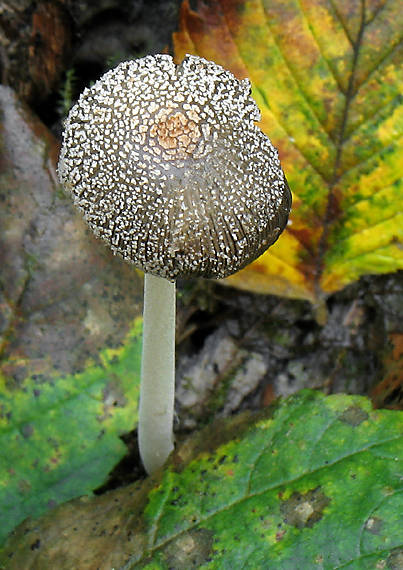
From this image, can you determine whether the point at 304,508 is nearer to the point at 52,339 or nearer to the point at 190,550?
the point at 190,550

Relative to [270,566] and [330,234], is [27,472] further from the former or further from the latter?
[330,234]

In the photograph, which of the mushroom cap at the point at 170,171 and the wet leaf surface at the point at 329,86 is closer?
the mushroom cap at the point at 170,171

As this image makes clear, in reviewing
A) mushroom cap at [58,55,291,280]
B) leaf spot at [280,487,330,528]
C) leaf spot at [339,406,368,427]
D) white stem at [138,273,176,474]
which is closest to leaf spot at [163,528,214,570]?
leaf spot at [280,487,330,528]

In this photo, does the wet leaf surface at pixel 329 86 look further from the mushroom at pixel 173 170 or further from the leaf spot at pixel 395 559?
the leaf spot at pixel 395 559

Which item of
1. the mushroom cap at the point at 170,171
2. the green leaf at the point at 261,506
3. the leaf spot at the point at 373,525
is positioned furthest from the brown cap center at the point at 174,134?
the leaf spot at the point at 373,525

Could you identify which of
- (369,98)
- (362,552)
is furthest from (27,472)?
(369,98)

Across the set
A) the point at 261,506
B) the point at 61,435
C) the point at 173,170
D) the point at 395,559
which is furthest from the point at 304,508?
the point at 173,170

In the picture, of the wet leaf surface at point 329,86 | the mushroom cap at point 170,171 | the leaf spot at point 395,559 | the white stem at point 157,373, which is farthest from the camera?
the wet leaf surface at point 329,86
